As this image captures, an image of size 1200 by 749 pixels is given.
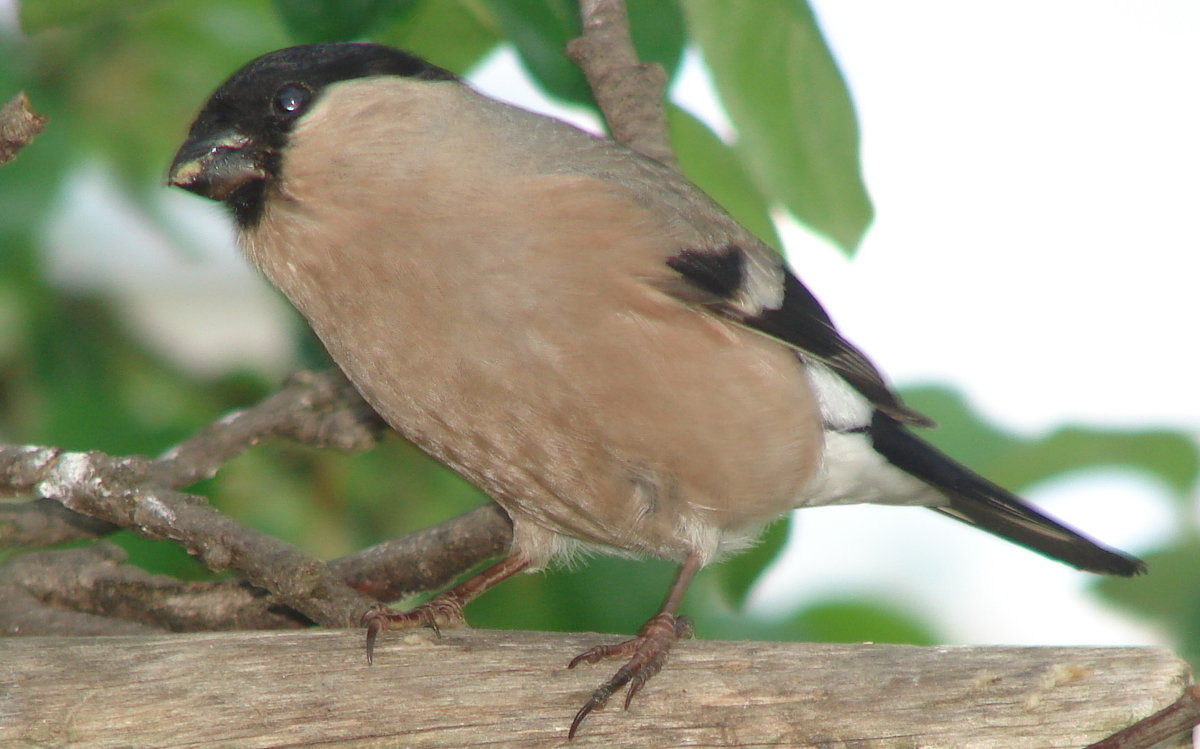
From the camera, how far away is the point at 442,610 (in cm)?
212

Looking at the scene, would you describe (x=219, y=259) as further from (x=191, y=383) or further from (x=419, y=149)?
(x=419, y=149)

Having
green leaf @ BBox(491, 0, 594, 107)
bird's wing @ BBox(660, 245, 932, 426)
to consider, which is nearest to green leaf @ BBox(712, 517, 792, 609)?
bird's wing @ BBox(660, 245, 932, 426)

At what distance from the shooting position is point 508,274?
6.34 ft

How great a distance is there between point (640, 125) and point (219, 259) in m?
1.59

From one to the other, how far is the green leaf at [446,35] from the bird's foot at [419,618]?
3.15ft

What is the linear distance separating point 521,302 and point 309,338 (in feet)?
3.30

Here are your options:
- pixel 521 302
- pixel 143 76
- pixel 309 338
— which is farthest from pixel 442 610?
pixel 143 76

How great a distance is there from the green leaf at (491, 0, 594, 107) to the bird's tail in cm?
86

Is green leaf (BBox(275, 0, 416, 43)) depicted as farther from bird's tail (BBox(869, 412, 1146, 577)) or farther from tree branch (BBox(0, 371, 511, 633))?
bird's tail (BBox(869, 412, 1146, 577))

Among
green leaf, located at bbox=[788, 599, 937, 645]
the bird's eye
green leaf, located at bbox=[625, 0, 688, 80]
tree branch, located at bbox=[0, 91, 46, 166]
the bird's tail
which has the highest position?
green leaf, located at bbox=[625, 0, 688, 80]

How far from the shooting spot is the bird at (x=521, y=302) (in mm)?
1941

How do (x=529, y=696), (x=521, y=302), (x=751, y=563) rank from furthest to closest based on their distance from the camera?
(x=751, y=563)
(x=521, y=302)
(x=529, y=696)

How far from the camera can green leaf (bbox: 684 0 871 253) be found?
81.3 inches

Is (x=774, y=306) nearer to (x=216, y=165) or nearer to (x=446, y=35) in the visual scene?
(x=446, y=35)
